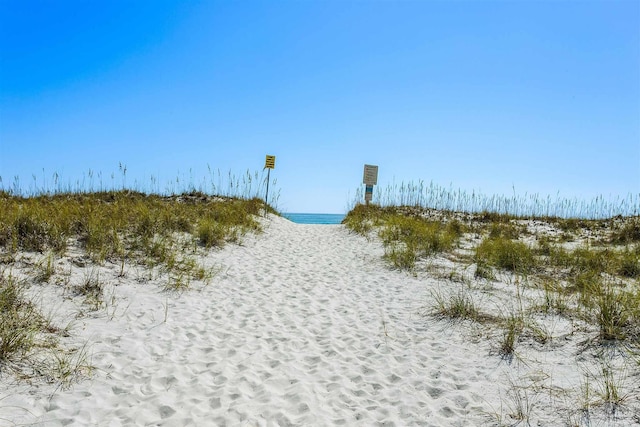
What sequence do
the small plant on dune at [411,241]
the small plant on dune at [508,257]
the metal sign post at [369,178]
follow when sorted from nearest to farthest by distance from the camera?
the small plant on dune at [508,257] < the small plant on dune at [411,241] < the metal sign post at [369,178]

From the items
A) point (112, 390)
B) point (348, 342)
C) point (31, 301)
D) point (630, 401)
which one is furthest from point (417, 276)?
point (31, 301)

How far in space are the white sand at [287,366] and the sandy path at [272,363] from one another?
1 centimetres

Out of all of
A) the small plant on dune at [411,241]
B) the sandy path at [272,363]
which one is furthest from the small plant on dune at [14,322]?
the small plant on dune at [411,241]

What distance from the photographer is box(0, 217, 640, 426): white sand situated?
9.50ft

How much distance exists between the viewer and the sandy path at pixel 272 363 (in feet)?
9.60

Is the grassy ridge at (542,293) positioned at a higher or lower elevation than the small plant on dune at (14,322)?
higher

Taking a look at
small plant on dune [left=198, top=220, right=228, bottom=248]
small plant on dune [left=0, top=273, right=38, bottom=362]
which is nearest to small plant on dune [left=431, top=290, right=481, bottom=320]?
small plant on dune [left=0, top=273, right=38, bottom=362]

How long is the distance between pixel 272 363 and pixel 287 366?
0.17 meters

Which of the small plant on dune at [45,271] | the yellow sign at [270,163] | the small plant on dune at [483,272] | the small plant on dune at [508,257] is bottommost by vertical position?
the small plant on dune at [45,271]

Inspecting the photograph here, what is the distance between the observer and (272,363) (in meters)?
3.84

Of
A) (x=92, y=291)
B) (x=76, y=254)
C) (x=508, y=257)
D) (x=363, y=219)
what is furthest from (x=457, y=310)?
(x=363, y=219)

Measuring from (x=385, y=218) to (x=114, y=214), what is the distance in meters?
8.78

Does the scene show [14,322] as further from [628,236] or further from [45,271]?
[628,236]

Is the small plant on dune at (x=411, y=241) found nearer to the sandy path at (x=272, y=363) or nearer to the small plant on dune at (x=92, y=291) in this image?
the sandy path at (x=272, y=363)
